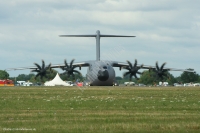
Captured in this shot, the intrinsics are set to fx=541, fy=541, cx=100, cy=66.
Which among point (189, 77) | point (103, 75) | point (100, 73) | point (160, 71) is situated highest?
point (189, 77)

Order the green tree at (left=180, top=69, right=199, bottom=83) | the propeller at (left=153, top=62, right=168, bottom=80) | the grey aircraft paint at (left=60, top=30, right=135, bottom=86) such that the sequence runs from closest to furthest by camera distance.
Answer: the grey aircraft paint at (left=60, top=30, right=135, bottom=86) → the propeller at (left=153, top=62, right=168, bottom=80) → the green tree at (left=180, top=69, right=199, bottom=83)

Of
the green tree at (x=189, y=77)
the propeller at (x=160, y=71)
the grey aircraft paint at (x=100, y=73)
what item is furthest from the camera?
the green tree at (x=189, y=77)

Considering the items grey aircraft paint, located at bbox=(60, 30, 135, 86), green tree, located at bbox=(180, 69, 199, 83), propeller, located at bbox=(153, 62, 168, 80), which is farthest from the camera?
green tree, located at bbox=(180, 69, 199, 83)

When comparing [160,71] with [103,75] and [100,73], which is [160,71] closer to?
[103,75]

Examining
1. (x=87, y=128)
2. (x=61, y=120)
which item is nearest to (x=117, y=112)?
(x=61, y=120)

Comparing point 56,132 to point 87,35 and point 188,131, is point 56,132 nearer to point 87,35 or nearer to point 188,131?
point 188,131

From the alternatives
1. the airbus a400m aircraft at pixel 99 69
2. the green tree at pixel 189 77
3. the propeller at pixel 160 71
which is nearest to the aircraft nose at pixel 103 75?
the airbus a400m aircraft at pixel 99 69

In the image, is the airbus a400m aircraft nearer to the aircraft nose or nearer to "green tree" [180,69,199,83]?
the aircraft nose

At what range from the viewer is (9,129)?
16.2 metres

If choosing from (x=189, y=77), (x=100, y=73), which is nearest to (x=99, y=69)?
(x=100, y=73)

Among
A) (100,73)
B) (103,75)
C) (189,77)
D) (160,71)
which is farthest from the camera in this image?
(189,77)

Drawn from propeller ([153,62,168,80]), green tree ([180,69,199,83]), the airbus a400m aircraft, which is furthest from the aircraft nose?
green tree ([180,69,199,83])

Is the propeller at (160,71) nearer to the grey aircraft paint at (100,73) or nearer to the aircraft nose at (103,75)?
the grey aircraft paint at (100,73)

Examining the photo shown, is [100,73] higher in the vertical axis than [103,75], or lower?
higher
